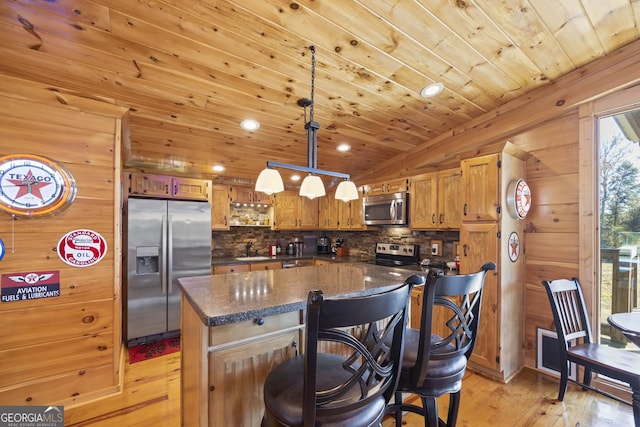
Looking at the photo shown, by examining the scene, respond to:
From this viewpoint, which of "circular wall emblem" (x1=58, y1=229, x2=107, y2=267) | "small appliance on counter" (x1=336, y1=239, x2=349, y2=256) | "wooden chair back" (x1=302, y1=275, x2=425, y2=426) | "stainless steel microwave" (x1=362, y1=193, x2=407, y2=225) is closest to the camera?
"wooden chair back" (x1=302, y1=275, x2=425, y2=426)

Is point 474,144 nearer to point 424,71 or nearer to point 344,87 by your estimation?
point 424,71

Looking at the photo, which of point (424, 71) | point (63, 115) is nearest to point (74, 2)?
point (63, 115)

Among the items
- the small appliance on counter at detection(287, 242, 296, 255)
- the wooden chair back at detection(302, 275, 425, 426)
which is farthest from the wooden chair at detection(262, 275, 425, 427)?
the small appliance on counter at detection(287, 242, 296, 255)

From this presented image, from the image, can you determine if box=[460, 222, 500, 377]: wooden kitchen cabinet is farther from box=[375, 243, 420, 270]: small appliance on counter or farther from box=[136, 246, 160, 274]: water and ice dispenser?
box=[136, 246, 160, 274]: water and ice dispenser

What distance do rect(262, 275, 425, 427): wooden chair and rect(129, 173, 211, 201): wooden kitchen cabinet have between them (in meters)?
3.23

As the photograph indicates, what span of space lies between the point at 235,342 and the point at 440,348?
1.00 meters

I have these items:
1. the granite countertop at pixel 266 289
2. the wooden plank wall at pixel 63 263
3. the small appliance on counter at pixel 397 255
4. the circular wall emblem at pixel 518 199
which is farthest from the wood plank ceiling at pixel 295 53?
the small appliance on counter at pixel 397 255

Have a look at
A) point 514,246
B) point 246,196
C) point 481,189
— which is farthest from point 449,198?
point 246,196

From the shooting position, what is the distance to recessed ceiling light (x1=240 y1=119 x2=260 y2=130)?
9.25 feet

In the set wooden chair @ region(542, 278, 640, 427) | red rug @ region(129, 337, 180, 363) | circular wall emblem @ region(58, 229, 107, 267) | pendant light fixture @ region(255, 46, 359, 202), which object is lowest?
red rug @ region(129, 337, 180, 363)

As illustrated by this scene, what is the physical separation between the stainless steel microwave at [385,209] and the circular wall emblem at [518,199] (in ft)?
4.04

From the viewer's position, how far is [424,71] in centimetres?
221

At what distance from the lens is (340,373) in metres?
1.14

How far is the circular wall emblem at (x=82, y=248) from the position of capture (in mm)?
2145
